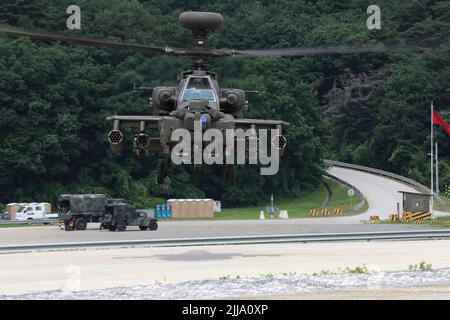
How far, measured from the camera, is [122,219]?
58.4 meters

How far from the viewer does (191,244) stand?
43281 mm

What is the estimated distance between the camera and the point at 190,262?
35.2m

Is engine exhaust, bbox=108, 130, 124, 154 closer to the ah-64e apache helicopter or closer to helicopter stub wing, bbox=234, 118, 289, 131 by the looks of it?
the ah-64e apache helicopter

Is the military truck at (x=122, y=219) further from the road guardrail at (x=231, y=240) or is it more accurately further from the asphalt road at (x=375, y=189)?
the asphalt road at (x=375, y=189)

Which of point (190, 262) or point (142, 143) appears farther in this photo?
point (190, 262)

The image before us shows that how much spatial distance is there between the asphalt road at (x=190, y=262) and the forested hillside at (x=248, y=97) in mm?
21007

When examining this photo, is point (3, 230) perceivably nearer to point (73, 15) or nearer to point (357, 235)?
point (357, 235)

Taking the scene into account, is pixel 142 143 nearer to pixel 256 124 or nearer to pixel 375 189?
pixel 256 124

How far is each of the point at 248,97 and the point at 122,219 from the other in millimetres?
28567

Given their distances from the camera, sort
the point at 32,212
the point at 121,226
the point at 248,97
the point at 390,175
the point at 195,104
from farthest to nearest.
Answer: the point at 390,175, the point at 248,97, the point at 32,212, the point at 121,226, the point at 195,104

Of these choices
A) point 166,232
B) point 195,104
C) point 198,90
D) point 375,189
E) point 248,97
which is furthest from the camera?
point 375,189

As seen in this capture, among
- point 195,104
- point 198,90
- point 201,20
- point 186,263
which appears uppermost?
point 201,20

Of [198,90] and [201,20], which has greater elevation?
[201,20]

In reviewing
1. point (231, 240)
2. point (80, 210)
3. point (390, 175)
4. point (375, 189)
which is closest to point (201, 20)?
point (231, 240)
